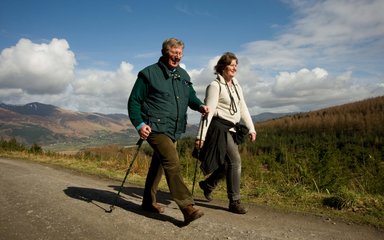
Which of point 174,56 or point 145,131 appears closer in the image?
point 145,131

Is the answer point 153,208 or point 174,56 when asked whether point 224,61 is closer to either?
point 174,56

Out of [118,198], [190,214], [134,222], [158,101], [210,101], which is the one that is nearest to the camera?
[190,214]

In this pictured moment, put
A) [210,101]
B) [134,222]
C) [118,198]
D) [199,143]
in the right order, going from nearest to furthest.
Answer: [134,222]
[199,143]
[210,101]
[118,198]

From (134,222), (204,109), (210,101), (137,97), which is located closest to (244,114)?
(210,101)

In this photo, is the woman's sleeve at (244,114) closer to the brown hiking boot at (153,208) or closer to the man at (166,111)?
the man at (166,111)

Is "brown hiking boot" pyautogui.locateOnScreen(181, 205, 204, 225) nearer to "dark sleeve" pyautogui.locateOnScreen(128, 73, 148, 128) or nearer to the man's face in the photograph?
"dark sleeve" pyautogui.locateOnScreen(128, 73, 148, 128)

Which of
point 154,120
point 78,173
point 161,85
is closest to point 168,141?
point 154,120

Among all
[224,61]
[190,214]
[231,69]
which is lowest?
[190,214]

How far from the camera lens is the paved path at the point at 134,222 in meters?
4.73

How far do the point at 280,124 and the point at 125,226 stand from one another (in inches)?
3220

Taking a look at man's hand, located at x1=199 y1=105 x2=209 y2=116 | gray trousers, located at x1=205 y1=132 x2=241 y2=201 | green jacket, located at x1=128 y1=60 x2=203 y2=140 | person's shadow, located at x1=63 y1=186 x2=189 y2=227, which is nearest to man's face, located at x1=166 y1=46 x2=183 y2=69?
green jacket, located at x1=128 y1=60 x2=203 y2=140

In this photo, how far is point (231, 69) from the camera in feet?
20.0

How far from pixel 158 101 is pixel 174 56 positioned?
0.68 meters

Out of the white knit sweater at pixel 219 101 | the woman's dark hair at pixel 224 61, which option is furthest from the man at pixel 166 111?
the woman's dark hair at pixel 224 61
